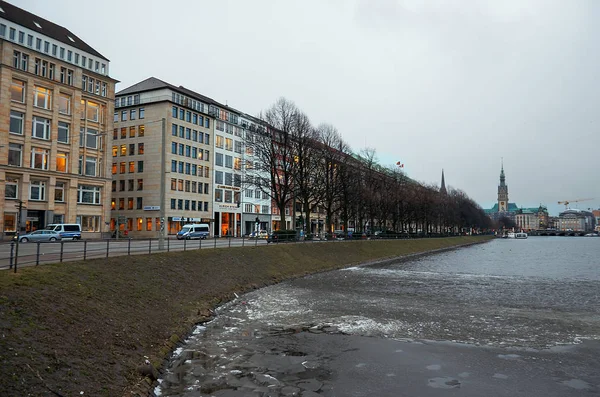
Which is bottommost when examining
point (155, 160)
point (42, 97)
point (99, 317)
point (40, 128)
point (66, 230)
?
point (99, 317)

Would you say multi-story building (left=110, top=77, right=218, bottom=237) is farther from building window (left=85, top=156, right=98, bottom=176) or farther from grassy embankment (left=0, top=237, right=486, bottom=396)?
grassy embankment (left=0, top=237, right=486, bottom=396)

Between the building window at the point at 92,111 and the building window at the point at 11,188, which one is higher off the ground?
the building window at the point at 92,111

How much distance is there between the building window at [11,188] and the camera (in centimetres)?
6060

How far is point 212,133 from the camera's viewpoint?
99438mm

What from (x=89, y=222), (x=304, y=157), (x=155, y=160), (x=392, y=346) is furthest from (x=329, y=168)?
(x=392, y=346)

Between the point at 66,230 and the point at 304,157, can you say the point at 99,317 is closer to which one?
the point at 304,157

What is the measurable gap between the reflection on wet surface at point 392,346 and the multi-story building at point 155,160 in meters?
59.8

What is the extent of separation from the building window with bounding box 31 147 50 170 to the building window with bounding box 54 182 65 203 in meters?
3.43

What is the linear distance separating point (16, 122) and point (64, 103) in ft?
27.3

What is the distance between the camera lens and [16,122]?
61750 millimetres

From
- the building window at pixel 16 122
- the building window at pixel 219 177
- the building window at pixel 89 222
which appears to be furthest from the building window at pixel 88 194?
the building window at pixel 219 177

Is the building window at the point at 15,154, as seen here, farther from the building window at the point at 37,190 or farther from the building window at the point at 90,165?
the building window at the point at 90,165

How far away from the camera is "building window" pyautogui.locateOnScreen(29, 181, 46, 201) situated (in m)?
63.6

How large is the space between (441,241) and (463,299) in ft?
292
